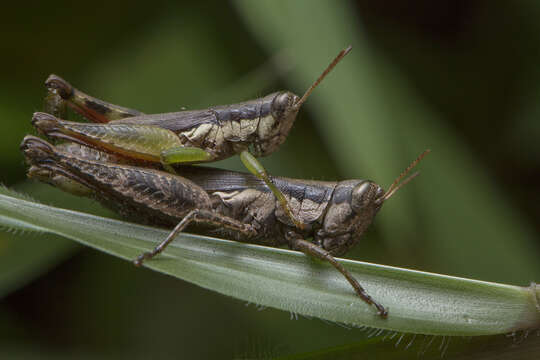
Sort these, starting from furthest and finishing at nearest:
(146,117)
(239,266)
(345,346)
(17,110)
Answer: (17,110)
(146,117)
(239,266)
(345,346)

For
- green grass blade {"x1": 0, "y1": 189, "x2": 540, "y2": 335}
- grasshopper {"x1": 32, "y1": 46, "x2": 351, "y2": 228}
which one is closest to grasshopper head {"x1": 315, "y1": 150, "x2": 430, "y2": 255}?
A: grasshopper {"x1": 32, "y1": 46, "x2": 351, "y2": 228}

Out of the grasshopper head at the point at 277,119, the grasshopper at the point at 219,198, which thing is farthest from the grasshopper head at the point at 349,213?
the grasshopper head at the point at 277,119

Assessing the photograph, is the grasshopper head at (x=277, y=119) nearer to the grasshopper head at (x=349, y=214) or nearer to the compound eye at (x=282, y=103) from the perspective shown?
the compound eye at (x=282, y=103)

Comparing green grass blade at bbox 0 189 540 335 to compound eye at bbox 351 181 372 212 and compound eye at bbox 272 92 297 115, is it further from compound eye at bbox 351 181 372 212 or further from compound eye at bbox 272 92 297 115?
compound eye at bbox 272 92 297 115

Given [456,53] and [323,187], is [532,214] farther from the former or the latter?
[323,187]

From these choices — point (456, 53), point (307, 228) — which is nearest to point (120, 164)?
point (307, 228)
